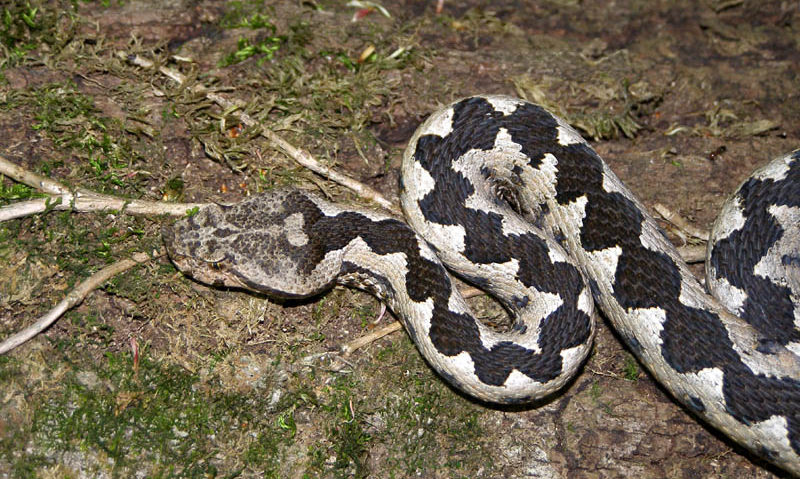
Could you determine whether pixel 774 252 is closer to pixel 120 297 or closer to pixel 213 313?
pixel 213 313

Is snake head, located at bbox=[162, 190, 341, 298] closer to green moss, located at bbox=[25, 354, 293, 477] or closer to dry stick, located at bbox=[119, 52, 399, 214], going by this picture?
dry stick, located at bbox=[119, 52, 399, 214]

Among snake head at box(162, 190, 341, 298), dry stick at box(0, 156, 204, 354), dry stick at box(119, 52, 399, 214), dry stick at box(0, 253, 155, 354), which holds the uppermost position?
dry stick at box(119, 52, 399, 214)

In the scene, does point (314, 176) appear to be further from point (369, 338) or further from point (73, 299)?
point (73, 299)

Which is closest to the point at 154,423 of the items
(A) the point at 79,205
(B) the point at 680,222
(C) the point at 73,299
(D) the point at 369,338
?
(C) the point at 73,299

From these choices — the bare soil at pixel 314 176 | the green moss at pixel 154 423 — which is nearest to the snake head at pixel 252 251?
the bare soil at pixel 314 176

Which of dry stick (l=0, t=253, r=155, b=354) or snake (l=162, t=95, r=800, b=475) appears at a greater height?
snake (l=162, t=95, r=800, b=475)

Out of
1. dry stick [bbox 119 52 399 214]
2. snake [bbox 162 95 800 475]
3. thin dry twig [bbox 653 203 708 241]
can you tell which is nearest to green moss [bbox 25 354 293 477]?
snake [bbox 162 95 800 475]
